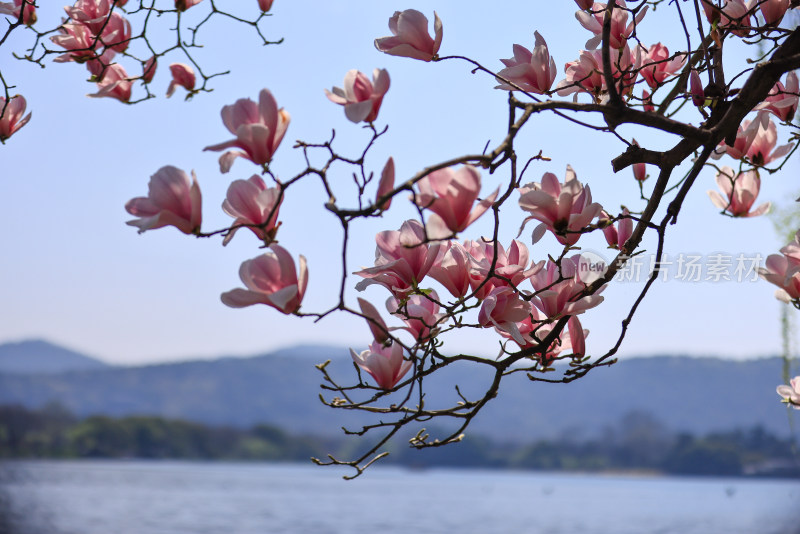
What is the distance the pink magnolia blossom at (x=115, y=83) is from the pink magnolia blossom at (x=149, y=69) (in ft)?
0.09

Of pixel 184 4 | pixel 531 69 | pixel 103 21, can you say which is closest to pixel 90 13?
pixel 103 21

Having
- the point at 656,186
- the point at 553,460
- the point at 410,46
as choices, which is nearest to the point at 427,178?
the point at 410,46

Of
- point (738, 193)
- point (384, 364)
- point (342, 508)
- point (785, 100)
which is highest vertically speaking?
point (785, 100)

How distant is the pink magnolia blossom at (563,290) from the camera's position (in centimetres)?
92

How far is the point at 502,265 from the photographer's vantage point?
0.93m

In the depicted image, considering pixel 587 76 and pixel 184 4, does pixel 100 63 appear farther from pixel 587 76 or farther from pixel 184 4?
pixel 587 76

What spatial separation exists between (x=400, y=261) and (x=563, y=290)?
20 cm

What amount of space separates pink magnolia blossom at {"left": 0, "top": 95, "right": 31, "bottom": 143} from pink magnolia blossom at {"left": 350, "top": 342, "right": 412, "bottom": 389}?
0.66 meters

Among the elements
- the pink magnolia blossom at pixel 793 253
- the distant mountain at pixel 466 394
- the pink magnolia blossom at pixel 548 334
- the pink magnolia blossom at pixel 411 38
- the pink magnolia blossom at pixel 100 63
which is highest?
the distant mountain at pixel 466 394

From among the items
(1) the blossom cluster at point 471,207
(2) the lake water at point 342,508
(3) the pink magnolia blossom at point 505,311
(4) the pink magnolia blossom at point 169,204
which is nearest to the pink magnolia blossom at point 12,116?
(1) the blossom cluster at point 471,207

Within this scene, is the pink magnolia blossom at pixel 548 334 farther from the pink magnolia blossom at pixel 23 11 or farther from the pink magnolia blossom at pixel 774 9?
the pink magnolia blossom at pixel 23 11

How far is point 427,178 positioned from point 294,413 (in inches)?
3508

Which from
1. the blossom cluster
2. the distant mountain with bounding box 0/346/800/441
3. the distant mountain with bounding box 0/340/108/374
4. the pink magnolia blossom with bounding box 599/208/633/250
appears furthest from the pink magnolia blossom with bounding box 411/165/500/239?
the distant mountain with bounding box 0/340/108/374

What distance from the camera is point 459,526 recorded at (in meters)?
29.5
